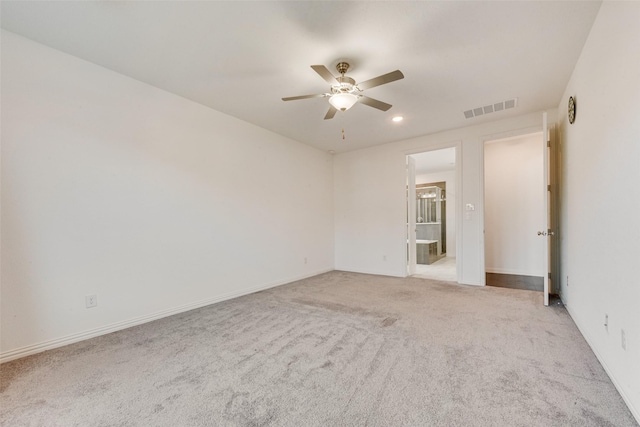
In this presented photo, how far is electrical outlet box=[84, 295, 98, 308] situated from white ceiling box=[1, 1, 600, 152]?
2.28m

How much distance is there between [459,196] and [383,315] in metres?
2.61

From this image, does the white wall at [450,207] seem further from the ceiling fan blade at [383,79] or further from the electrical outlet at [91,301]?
the electrical outlet at [91,301]

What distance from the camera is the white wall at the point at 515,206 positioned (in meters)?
4.95

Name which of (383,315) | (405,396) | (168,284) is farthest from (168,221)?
(405,396)

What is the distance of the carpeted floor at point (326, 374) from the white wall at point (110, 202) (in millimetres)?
370

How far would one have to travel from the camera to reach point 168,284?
3.15 metres

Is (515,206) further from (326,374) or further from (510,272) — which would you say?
(326,374)

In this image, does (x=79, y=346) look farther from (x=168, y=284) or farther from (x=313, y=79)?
(x=313, y=79)

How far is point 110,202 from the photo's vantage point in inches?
107

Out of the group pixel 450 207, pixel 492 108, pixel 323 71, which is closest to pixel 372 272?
pixel 492 108

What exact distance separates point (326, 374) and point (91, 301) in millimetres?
2362

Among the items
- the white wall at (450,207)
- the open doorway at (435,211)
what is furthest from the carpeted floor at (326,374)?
the white wall at (450,207)

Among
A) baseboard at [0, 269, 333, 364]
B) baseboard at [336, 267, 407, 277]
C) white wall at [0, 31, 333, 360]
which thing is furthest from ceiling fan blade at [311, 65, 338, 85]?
baseboard at [336, 267, 407, 277]

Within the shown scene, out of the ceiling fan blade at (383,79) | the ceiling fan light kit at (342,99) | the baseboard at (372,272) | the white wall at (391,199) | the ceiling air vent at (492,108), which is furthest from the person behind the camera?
the baseboard at (372,272)
